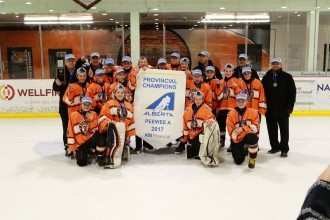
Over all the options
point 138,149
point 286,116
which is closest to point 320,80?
point 286,116

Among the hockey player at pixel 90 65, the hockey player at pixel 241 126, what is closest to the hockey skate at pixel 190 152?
the hockey player at pixel 241 126

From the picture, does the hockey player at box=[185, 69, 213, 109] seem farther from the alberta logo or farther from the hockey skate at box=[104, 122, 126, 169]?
the alberta logo

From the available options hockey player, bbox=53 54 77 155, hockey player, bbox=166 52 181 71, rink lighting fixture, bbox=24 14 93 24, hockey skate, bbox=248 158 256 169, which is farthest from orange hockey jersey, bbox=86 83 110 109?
rink lighting fixture, bbox=24 14 93 24

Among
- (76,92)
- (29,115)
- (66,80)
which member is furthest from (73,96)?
(29,115)

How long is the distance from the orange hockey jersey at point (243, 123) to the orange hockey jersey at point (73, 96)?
1.78m

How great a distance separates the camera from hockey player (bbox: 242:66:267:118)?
179 inches

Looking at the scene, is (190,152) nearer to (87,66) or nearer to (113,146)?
(113,146)

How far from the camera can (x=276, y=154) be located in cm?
462

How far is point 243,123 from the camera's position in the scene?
416cm

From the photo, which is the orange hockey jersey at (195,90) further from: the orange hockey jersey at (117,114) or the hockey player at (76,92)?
the hockey player at (76,92)

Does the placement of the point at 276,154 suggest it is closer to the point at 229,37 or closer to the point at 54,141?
the point at 54,141

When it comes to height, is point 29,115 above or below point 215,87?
below

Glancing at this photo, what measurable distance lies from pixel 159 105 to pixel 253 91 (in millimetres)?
1174

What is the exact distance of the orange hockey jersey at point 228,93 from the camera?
4.64 metres
